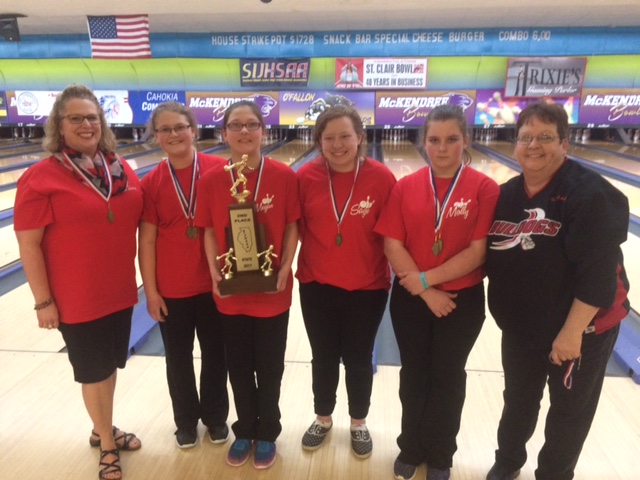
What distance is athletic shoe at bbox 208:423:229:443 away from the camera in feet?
5.77

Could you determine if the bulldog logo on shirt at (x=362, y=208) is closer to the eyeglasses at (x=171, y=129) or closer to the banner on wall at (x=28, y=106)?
the eyeglasses at (x=171, y=129)

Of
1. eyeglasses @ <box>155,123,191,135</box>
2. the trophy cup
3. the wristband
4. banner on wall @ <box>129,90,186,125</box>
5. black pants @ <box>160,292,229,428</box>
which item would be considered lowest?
black pants @ <box>160,292,229,428</box>

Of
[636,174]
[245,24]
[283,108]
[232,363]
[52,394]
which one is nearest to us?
[232,363]

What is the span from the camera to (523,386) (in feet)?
4.75

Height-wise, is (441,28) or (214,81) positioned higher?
(441,28)

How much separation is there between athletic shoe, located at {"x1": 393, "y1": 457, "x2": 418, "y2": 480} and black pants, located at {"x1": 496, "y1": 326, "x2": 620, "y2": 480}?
0.99 ft

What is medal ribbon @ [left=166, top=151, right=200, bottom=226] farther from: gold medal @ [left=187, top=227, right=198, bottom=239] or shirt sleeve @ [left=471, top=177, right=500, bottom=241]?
shirt sleeve @ [left=471, top=177, right=500, bottom=241]

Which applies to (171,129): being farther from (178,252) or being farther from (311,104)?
(311,104)

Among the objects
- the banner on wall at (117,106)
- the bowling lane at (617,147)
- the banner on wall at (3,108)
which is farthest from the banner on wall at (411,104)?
the banner on wall at (3,108)

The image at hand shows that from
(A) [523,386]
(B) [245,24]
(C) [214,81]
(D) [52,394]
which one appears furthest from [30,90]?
(A) [523,386]

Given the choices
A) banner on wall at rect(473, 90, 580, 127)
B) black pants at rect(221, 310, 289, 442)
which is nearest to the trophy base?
black pants at rect(221, 310, 289, 442)

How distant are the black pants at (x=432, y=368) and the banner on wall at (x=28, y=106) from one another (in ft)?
32.9

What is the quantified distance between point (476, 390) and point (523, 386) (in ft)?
2.18

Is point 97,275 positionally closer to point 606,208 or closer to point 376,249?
point 376,249
